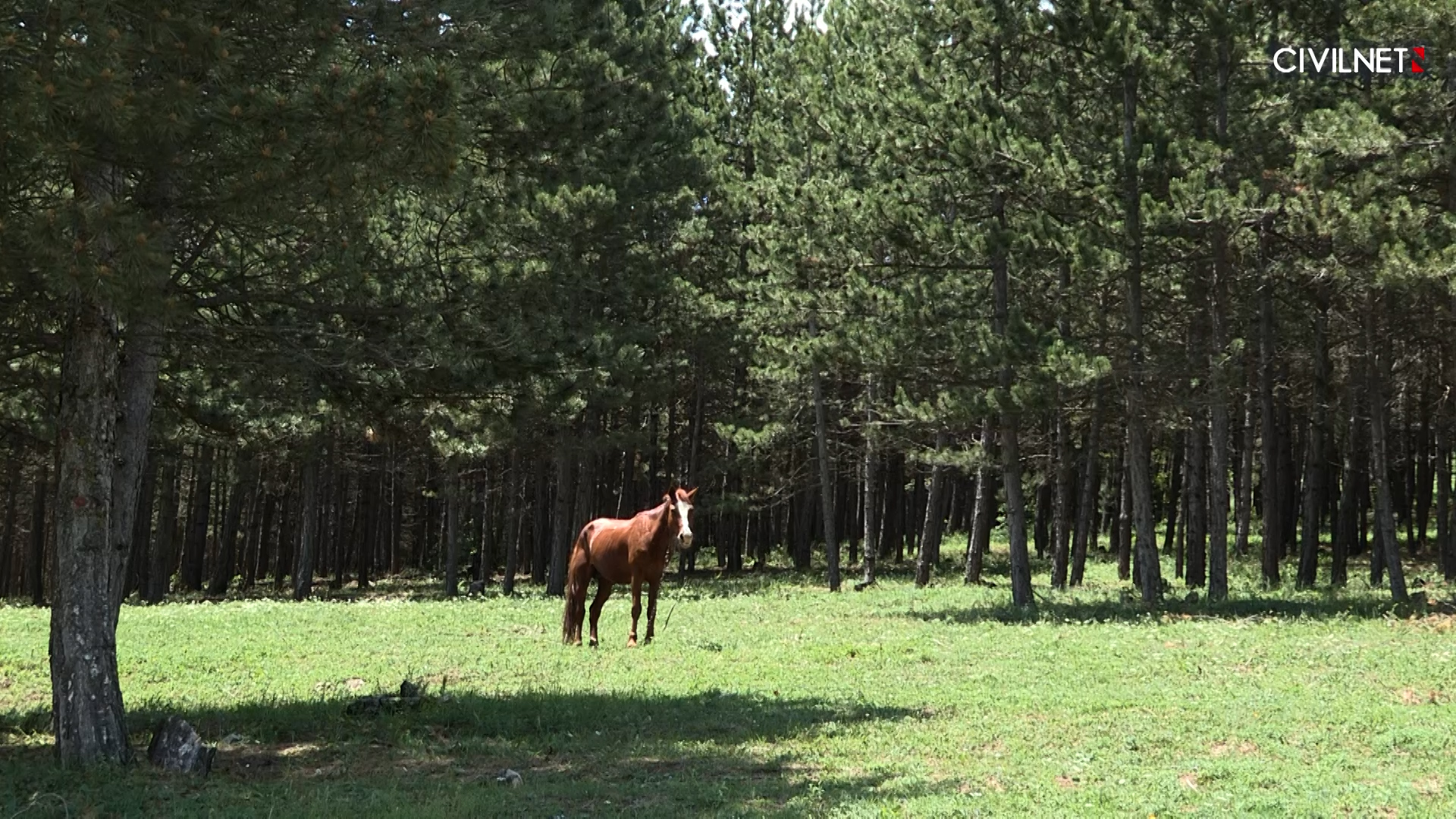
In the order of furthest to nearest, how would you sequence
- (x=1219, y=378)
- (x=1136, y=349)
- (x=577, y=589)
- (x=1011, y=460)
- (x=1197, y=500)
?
(x=1197, y=500), (x=1011, y=460), (x=1136, y=349), (x=1219, y=378), (x=577, y=589)

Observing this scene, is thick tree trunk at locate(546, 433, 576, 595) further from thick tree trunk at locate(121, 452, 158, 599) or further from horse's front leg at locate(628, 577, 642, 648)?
horse's front leg at locate(628, 577, 642, 648)

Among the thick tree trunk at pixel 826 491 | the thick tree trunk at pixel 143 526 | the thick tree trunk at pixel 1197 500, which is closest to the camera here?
the thick tree trunk at pixel 1197 500

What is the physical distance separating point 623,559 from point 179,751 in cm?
995

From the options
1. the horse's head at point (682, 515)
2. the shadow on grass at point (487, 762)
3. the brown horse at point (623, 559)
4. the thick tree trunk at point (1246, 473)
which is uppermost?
the thick tree trunk at point (1246, 473)

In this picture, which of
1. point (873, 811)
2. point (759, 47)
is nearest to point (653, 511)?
point (873, 811)

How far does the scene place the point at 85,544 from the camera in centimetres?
945

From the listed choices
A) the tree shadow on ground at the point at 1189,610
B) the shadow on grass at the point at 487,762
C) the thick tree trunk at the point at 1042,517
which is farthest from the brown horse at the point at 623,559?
the thick tree trunk at the point at 1042,517

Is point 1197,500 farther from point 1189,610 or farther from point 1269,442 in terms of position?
point 1189,610

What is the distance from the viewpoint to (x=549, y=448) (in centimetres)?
3359

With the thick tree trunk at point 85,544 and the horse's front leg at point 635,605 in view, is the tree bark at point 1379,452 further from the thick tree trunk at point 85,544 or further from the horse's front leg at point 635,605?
the thick tree trunk at point 85,544

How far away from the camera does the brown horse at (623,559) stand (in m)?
18.4

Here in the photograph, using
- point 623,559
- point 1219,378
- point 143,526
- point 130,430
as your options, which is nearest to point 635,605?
point 623,559

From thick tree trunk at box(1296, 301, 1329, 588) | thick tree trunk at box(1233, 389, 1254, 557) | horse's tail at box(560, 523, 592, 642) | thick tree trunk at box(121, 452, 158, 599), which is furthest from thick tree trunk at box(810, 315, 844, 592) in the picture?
thick tree trunk at box(121, 452, 158, 599)

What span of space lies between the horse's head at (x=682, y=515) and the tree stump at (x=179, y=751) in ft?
26.8
